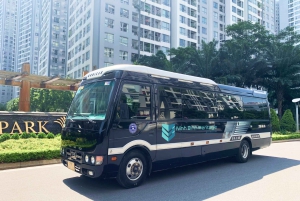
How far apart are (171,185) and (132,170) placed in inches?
43.3

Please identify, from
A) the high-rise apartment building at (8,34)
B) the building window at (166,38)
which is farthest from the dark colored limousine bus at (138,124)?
the high-rise apartment building at (8,34)

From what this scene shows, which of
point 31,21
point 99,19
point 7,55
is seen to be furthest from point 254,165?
point 7,55

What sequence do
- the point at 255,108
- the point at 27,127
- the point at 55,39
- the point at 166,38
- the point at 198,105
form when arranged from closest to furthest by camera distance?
the point at 198,105 < the point at 255,108 < the point at 27,127 < the point at 166,38 < the point at 55,39

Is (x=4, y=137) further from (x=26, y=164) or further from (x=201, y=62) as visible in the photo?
(x=201, y=62)

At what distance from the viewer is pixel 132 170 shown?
19.6 feet

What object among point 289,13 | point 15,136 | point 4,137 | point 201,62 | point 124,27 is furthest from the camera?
point 289,13

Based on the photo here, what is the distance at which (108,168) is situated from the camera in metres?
5.52

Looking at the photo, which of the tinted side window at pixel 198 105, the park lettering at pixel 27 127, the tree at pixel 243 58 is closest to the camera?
the tinted side window at pixel 198 105

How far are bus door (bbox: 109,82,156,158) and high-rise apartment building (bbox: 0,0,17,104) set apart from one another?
134 m

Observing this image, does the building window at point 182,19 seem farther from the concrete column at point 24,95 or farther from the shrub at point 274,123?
the concrete column at point 24,95

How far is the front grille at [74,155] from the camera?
19.1 feet

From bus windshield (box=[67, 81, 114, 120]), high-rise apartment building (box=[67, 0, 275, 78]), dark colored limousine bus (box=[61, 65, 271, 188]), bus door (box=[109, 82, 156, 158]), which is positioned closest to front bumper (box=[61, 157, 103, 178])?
dark colored limousine bus (box=[61, 65, 271, 188])

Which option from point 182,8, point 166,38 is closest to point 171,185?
point 166,38

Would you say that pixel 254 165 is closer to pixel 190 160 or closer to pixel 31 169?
pixel 190 160
